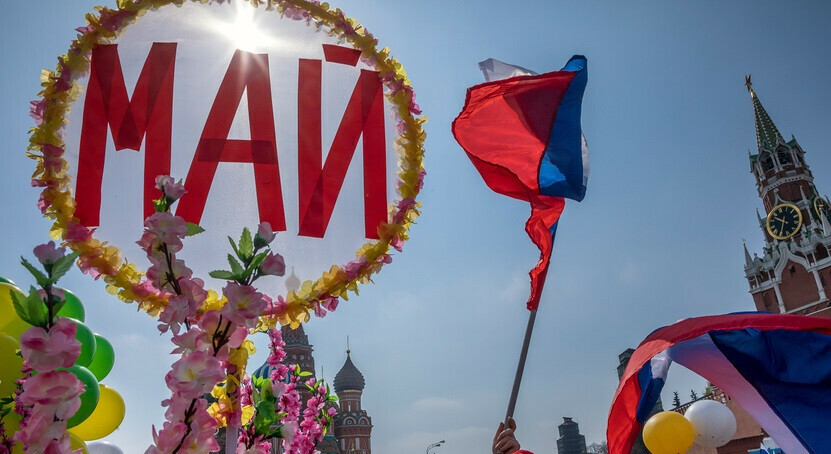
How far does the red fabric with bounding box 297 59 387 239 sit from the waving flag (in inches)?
72.7

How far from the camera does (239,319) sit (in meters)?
2.59

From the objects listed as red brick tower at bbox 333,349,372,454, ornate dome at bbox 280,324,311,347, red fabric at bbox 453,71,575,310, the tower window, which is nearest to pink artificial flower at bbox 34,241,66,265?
red fabric at bbox 453,71,575,310

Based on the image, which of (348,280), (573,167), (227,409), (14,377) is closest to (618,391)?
(573,167)

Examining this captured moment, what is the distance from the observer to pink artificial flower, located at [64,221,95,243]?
346 cm

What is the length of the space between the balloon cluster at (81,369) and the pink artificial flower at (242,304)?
1.20 m

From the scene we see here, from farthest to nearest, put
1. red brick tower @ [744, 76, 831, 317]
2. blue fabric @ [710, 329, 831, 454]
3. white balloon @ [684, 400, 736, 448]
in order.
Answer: red brick tower @ [744, 76, 831, 317] → white balloon @ [684, 400, 736, 448] → blue fabric @ [710, 329, 831, 454]

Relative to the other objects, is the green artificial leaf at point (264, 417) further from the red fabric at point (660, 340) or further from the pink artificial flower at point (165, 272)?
the red fabric at point (660, 340)

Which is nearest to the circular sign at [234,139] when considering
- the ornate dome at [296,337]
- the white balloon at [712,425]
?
the white balloon at [712,425]

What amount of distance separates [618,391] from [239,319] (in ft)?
15.1

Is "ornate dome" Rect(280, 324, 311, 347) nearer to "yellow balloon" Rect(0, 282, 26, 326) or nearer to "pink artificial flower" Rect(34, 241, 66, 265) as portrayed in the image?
"yellow balloon" Rect(0, 282, 26, 326)

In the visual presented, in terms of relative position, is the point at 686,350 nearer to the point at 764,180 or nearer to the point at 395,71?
the point at 395,71

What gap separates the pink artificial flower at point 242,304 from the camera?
2.58 m

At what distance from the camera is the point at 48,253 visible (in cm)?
229

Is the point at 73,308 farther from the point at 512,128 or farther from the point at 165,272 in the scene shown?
the point at 512,128
